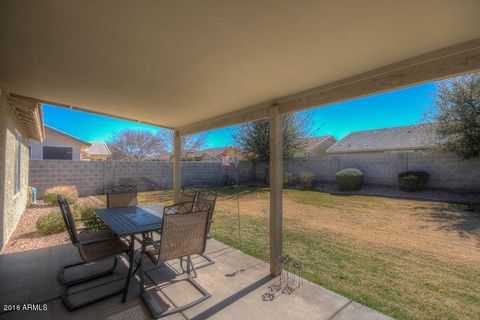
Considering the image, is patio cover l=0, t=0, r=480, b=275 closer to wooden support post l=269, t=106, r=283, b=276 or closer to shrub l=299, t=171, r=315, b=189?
wooden support post l=269, t=106, r=283, b=276

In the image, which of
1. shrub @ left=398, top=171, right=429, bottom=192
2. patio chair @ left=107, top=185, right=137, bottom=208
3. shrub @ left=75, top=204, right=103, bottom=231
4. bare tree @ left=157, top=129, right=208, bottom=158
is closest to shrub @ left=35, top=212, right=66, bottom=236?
shrub @ left=75, top=204, right=103, bottom=231

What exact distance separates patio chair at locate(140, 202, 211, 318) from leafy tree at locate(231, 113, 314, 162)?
37.1 feet

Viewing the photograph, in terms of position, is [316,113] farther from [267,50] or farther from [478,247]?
[267,50]

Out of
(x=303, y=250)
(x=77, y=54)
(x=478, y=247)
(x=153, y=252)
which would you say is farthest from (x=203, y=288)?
(x=478, y=247)

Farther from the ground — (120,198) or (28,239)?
(120,198)

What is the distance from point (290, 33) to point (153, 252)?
8.41 ft

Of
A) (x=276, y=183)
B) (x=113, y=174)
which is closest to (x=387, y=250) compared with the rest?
(x=276, y=183)

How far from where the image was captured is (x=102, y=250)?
2.72 m

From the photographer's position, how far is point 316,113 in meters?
14.0

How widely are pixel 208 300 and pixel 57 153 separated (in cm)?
1512

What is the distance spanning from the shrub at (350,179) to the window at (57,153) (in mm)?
15388

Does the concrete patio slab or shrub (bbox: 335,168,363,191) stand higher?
shrub (bbox: 335,168,363,191)

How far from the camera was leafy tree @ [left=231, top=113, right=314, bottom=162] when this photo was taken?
528 inches

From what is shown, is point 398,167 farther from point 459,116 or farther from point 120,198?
point 120,198
